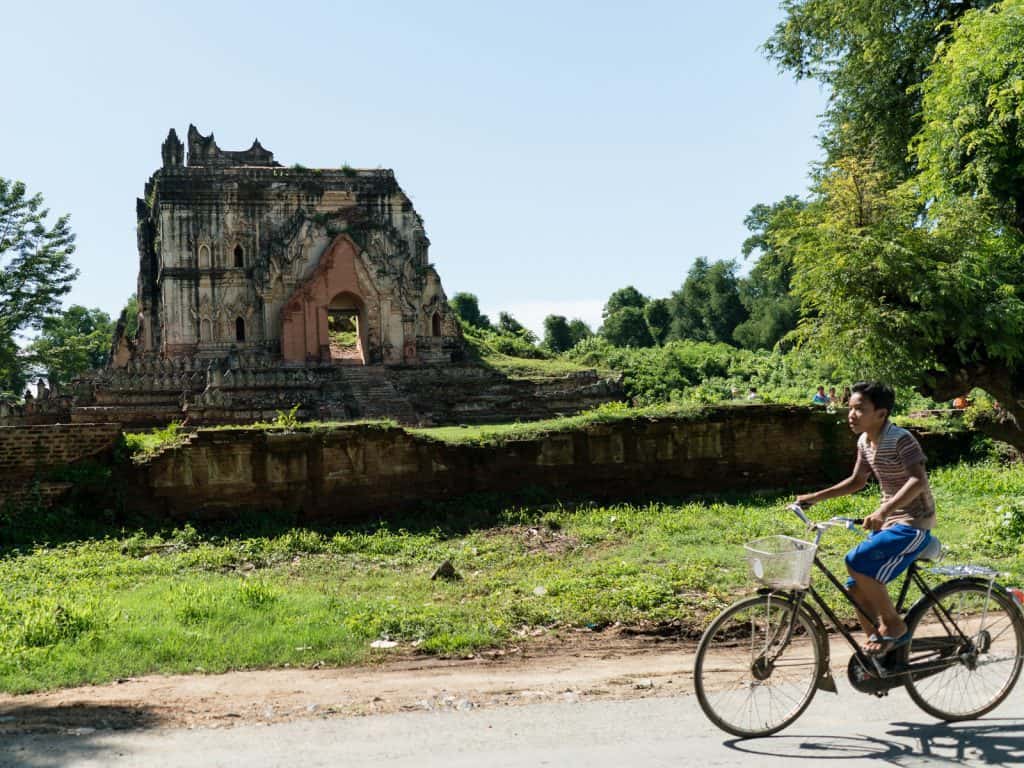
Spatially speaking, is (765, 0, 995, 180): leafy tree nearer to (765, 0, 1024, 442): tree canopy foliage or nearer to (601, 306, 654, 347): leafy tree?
(765, 0, 1024, 442): tree canopy foliage

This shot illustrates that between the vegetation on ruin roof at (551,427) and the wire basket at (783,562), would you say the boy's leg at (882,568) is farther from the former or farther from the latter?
the vegetation on ruin roof at (551,427)

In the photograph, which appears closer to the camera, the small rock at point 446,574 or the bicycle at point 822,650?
the bicycle at point 822,650

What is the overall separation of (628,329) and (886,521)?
195ft

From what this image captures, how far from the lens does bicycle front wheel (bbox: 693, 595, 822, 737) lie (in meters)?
4.74

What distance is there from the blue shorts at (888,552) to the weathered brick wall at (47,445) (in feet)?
29.7

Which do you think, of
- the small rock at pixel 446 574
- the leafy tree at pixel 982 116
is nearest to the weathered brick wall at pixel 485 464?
the small rock at pixel 446 574

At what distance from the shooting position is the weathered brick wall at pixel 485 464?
1138cm

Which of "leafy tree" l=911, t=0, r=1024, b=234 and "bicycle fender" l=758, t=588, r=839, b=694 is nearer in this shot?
"bicycle fender" l=758, t=588, r=839, b=694

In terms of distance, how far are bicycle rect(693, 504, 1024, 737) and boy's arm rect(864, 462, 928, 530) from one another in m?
0.14

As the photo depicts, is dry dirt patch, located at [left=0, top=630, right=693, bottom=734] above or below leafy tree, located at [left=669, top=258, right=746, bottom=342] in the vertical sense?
below

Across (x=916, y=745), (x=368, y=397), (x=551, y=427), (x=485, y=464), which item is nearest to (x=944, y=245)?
(x=551, y=427)

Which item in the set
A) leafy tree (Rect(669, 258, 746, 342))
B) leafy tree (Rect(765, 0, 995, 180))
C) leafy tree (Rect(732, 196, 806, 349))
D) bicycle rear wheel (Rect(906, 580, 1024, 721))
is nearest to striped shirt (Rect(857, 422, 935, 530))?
bicycle rear wheel (Rect(906, 580, 1024, 721))

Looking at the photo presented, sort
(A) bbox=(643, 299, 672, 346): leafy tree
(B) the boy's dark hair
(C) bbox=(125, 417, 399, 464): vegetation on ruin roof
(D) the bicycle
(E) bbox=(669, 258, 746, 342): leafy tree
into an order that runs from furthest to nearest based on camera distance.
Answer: (A) bbox=(643, 299, 672, 346): leafy tree
(E) bbox=(669, 258, 746, 342): leafy tree
(C) bbox=(125, 417, 399, 464): vegetation on ruin roof
(B) the boy's dark hair
(D) the bicycle

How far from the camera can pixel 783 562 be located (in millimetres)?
4613
